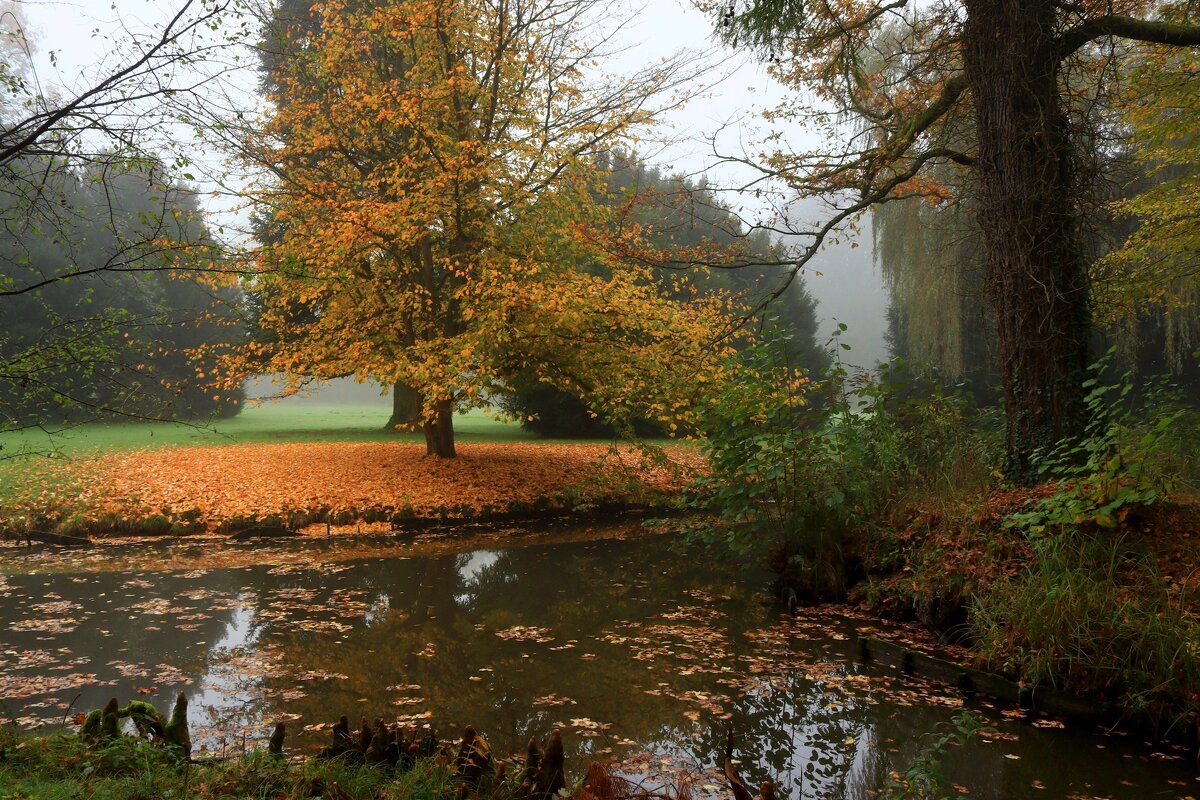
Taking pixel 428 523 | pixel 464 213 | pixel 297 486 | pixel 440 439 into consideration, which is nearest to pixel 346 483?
pixel 297 486

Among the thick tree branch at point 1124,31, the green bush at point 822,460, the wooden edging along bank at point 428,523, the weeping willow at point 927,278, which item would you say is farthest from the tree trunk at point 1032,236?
the weeping willow at point 927,278

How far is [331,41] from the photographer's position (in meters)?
11.9

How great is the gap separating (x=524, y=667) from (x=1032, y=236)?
17.4 ft

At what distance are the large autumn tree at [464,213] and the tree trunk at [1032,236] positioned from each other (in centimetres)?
445

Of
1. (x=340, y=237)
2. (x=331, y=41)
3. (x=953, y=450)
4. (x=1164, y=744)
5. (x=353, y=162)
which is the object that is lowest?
(x=1164, y=744)

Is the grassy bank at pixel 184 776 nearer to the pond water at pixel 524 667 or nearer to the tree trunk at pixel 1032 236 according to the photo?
the pond water at pixel 524 667

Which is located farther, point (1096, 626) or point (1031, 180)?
point (1031, 180)

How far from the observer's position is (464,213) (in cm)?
1227

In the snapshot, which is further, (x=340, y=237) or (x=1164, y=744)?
(x=340, y=237)

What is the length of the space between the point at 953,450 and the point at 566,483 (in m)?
6.72

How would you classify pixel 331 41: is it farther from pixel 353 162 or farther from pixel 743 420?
pixel 743 420

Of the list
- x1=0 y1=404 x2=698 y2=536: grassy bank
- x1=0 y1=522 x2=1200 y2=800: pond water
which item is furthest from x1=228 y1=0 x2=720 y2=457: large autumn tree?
x1=0 y1=522 x2=1200 y2=800: pond water

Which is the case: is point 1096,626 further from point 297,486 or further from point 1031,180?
point 297,486

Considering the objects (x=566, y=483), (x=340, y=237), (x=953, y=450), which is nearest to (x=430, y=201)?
(x=340, y=237)
